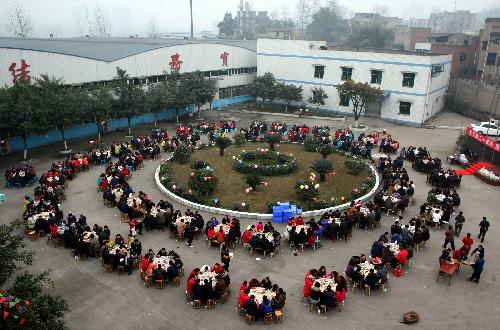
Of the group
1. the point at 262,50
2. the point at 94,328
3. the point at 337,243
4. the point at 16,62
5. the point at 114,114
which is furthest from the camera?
the point at 262,50

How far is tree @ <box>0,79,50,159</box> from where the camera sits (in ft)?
80.0

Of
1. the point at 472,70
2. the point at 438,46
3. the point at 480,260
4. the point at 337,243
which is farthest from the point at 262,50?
the point at 480,260

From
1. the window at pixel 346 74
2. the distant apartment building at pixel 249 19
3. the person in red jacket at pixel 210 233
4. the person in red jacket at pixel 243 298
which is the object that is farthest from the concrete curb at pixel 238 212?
the distant apartment building at pixel 249 19

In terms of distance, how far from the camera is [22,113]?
24344mm

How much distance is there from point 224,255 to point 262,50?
37.0 metres

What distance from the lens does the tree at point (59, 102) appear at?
1036 inches

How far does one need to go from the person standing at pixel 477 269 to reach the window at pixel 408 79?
27895 mm

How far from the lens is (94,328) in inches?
466

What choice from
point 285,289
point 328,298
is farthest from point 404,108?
point 328,298

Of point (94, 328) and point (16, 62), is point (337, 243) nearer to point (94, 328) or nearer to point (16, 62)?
point (94, 328)

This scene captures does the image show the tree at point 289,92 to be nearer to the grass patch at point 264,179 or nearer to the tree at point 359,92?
Result: the tree at point 359,92

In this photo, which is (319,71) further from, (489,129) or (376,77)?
(489,129)

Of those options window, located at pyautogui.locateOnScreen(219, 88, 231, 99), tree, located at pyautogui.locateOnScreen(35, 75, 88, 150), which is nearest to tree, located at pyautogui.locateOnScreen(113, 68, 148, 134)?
tree, located at pyautogui.locateOnScreen(35, 75, 88, 150)

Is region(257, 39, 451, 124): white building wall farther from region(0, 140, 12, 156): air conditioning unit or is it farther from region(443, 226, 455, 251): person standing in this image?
region(0, 140, 12, 156): air conditioning unit
